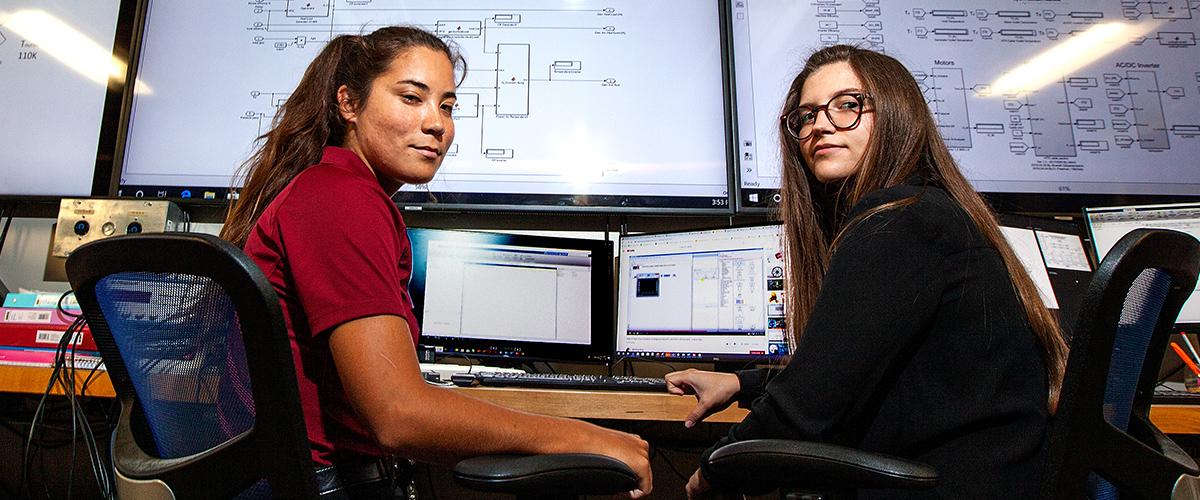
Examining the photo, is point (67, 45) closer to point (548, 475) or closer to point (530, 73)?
point (530, 73)

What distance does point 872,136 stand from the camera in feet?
3.84

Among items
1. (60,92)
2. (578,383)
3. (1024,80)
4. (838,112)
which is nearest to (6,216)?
(60,92)

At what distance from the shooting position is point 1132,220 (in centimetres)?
195

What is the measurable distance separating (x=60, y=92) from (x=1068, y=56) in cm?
324

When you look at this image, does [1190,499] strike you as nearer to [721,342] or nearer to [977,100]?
[721,342]

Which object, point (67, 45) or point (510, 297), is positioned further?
point (67, 45)

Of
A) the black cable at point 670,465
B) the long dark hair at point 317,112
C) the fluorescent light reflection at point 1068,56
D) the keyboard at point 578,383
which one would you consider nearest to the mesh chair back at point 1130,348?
the keyboard at point 578,383

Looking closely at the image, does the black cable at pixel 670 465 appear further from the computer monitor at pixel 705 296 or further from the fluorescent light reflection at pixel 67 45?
the fluorescent light reflection at pixel 67 45

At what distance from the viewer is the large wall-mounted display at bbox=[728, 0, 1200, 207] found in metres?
2.14

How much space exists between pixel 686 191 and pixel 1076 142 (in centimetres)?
124

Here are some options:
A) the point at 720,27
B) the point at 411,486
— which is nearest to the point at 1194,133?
the point at 720,27

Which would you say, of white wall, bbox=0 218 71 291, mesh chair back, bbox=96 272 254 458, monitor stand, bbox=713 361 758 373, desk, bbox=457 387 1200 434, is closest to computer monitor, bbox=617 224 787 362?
monitor stand, bbox=713 361 758 373

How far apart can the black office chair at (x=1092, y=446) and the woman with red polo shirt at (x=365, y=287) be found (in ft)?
0.52

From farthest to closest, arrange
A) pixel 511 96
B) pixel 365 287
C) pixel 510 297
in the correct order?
1. pixel 511 96
2. pixel 510 297
3. pixel 365 287
